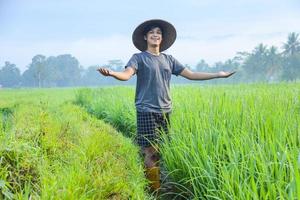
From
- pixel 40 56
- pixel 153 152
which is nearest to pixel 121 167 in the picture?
pixel 153 152

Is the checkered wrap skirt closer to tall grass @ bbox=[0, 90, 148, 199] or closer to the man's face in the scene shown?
tall grass @ bbox=[0, 90, 148, 199]

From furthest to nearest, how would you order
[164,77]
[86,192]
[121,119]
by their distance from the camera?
[121,119] < [164,77] < [86,192]

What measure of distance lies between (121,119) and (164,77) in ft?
12.3

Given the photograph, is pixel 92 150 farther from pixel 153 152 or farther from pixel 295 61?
pixel 295 61

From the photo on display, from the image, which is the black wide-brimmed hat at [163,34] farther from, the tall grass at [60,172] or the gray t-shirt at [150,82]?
the tall grass at [60,172]

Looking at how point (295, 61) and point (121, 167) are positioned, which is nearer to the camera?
point (121, 167)

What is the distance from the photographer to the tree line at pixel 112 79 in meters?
52.1

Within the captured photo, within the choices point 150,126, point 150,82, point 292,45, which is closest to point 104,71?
point 150,82

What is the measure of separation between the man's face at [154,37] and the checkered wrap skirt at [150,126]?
655mm

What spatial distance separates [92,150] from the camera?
3242 millimetres

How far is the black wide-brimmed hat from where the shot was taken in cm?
320

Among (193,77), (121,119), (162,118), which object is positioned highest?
(193,77)

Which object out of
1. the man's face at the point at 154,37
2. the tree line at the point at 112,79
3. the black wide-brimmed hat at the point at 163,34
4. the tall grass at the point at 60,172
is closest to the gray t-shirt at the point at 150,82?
the man's face at the point at 154,37

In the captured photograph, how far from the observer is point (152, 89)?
9.89 feet
